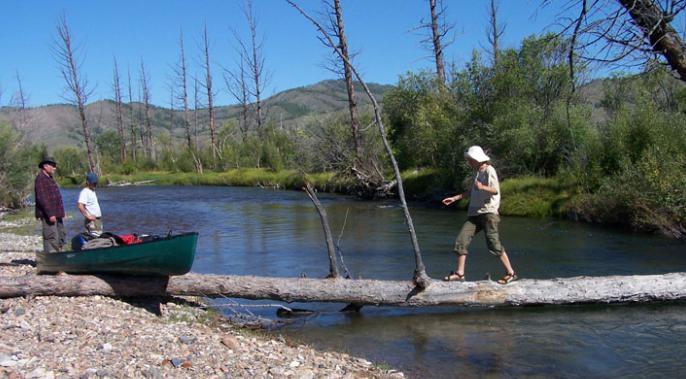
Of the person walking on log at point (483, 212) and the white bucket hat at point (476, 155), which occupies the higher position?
the white bucket hat at point (476, 155)

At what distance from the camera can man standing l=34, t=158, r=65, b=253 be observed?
407 inches

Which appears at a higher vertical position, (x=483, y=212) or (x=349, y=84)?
(x=349, y=84)

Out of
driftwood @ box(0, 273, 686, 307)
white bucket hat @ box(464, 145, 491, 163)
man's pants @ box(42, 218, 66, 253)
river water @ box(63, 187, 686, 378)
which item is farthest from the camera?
man's pants @ box(42, 218, 66, 253)

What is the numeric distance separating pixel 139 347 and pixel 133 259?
6.22 feet

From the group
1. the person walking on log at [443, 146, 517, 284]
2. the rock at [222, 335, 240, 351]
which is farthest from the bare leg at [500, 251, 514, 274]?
the rock at [222, 335, 240, 351]

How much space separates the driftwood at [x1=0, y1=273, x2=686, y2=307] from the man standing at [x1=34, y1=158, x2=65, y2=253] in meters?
2.05

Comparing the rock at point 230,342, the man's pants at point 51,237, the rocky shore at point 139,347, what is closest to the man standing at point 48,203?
the man's pants at point 51,237

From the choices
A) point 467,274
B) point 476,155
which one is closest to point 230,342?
point 476,155

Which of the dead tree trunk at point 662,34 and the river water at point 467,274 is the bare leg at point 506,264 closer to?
the river water at point 467,274

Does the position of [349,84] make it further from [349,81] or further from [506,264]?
[506,264]

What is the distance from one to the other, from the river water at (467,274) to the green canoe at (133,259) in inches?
67.6

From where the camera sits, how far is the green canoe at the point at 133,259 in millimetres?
7965

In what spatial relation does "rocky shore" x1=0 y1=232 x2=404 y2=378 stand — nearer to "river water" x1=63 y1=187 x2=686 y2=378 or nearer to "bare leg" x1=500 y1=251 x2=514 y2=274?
"river water" x1=63 y1=187 x2=686 y2=378

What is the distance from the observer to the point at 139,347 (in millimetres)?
6617
